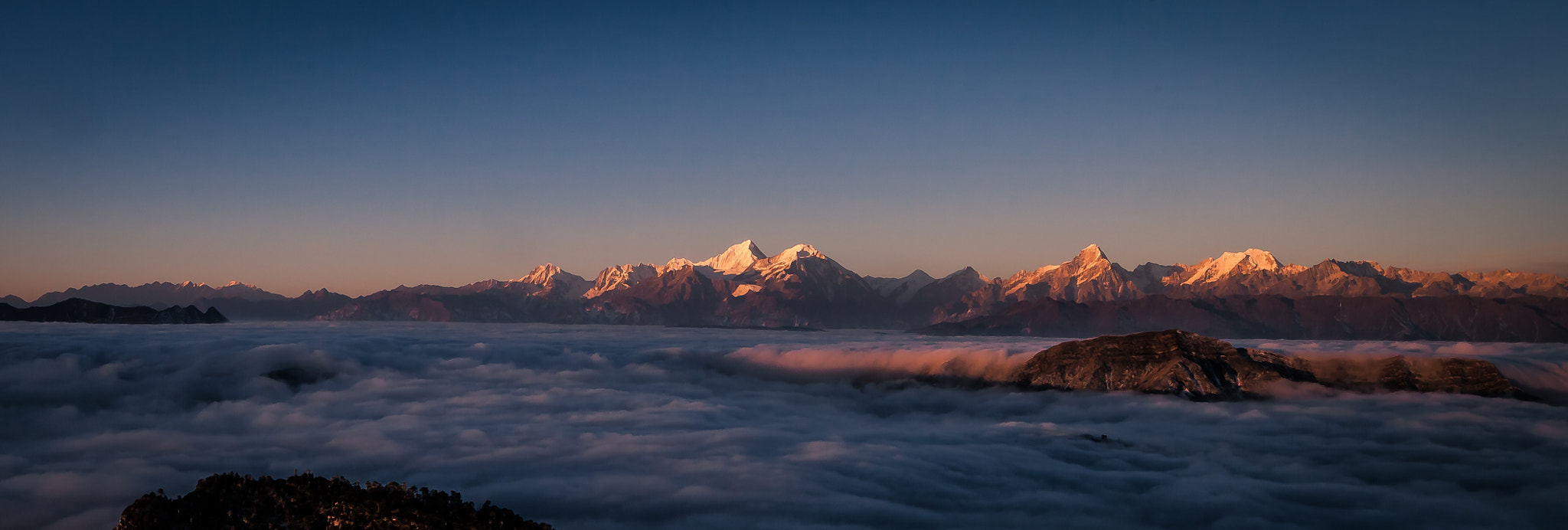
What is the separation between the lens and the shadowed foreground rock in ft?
174

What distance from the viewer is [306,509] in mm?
56688

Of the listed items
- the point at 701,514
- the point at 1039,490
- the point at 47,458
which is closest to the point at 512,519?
the point at 701,514

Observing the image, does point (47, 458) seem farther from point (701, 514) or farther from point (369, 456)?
point (701, 514)

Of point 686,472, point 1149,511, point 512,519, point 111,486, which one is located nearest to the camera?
point 512,519

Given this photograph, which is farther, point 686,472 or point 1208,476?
point 1208,476

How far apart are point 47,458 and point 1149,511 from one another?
Answer: 24721 cm

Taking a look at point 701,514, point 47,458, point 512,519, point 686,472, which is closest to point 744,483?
point 686,472

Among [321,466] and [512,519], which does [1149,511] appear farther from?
[321,466]

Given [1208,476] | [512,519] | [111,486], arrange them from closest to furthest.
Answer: [512,519]
[111,486]
[1208,476]

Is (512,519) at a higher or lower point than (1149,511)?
higher

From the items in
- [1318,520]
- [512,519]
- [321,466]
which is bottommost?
[1318,520]

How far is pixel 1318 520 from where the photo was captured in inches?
5773

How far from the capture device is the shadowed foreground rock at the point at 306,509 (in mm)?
52938

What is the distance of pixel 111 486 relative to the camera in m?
142
